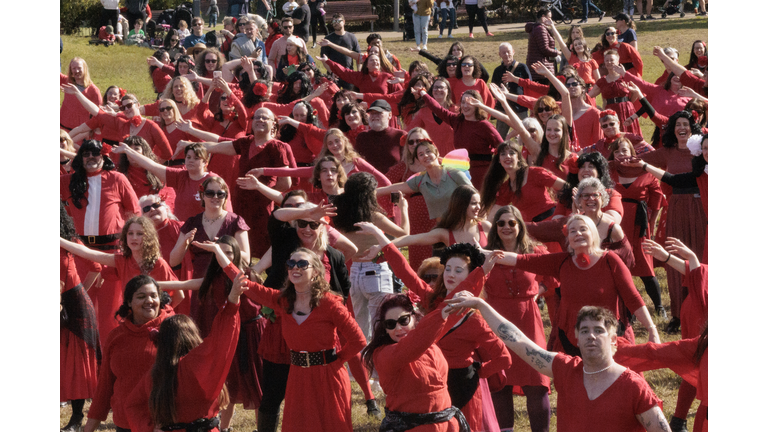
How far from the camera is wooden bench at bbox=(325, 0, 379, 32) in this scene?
2900cm

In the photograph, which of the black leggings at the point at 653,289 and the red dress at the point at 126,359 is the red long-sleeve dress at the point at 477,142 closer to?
the black leggings at the point at 653,289

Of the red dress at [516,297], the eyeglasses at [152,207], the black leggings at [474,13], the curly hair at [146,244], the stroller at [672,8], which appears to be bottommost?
the red dress at [516,297]

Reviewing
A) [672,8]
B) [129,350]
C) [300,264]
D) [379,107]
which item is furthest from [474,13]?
[129,350]

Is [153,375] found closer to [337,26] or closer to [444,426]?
[444,426]

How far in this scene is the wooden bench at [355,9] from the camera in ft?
95.1

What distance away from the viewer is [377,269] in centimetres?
719

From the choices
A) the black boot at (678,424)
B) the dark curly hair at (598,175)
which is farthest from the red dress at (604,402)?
the dark curly hair at (598,175)

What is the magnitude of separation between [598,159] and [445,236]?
62.3 inches

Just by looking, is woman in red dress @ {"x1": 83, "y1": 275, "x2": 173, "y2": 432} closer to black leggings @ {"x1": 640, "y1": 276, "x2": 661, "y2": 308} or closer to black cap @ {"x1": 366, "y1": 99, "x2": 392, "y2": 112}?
black cap @ {"x1": 366, "y1": 99, "x2": 392, "y2": 112}

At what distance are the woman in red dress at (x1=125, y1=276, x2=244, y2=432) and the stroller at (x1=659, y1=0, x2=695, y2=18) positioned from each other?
25251 millimetres

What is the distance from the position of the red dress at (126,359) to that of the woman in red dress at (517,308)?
2.10 metres

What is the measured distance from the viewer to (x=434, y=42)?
2512cm

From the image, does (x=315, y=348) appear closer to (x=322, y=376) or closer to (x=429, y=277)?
(x=322, y=376)

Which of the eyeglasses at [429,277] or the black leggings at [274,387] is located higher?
the eyeglasses at [429,277]
